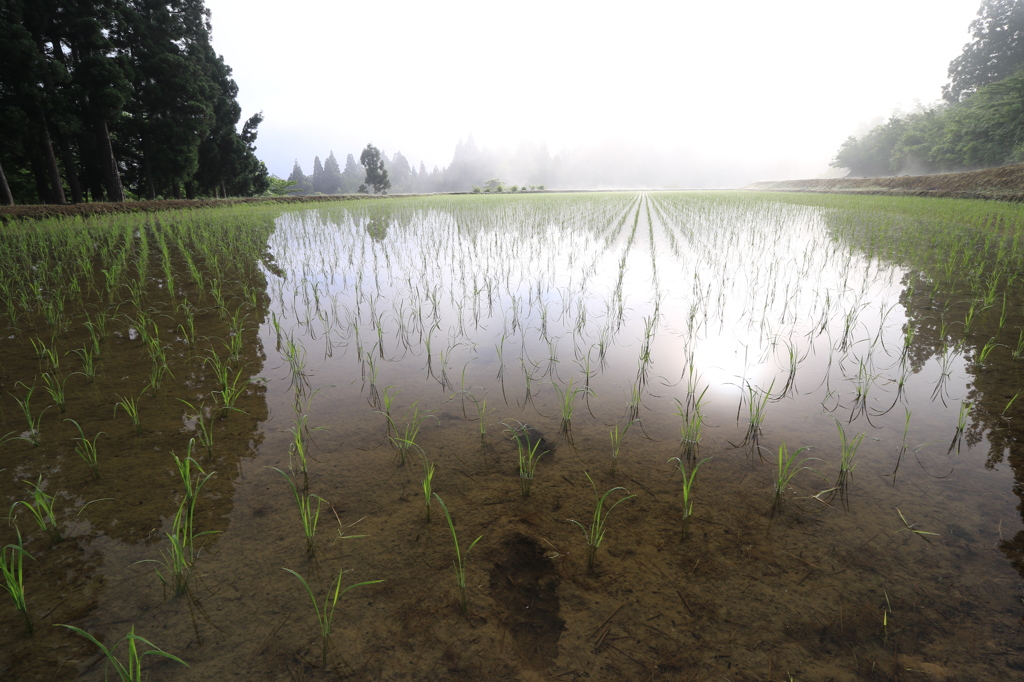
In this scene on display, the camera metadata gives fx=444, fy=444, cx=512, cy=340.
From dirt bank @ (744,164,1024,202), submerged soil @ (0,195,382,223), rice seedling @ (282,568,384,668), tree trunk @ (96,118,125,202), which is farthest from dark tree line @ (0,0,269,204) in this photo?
dirt bank @ (744,164,1024,202)

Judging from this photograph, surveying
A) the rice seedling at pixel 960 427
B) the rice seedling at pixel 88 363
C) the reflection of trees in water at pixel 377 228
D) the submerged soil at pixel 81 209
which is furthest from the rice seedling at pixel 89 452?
the submerged soil at pixel 81 209

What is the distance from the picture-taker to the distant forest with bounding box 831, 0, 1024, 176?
28.4 meters

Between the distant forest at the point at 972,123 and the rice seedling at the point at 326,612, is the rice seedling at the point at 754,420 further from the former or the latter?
the distant forest at the point at 972,123

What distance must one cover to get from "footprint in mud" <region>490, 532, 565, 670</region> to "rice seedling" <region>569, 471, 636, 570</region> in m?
0.14

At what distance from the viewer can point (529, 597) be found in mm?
1338

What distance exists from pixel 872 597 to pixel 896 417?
4.73ft

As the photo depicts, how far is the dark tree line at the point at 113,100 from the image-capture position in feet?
48.0

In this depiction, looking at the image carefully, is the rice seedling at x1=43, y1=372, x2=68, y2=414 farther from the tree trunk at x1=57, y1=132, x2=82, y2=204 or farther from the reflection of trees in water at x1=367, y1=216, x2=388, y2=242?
the tree trunk at x1=57, y1=132, x2=82, y2=204

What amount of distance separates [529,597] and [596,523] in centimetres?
35

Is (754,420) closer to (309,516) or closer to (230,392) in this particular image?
(309,516)

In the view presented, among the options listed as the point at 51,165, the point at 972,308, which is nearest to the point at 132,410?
the point at 972,308

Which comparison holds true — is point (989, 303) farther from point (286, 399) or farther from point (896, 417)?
point (286, 399)

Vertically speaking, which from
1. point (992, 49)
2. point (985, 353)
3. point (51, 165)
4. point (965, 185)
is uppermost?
point (992, 49)

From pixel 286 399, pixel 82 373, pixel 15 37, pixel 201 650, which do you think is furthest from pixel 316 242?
pixel 15 37
